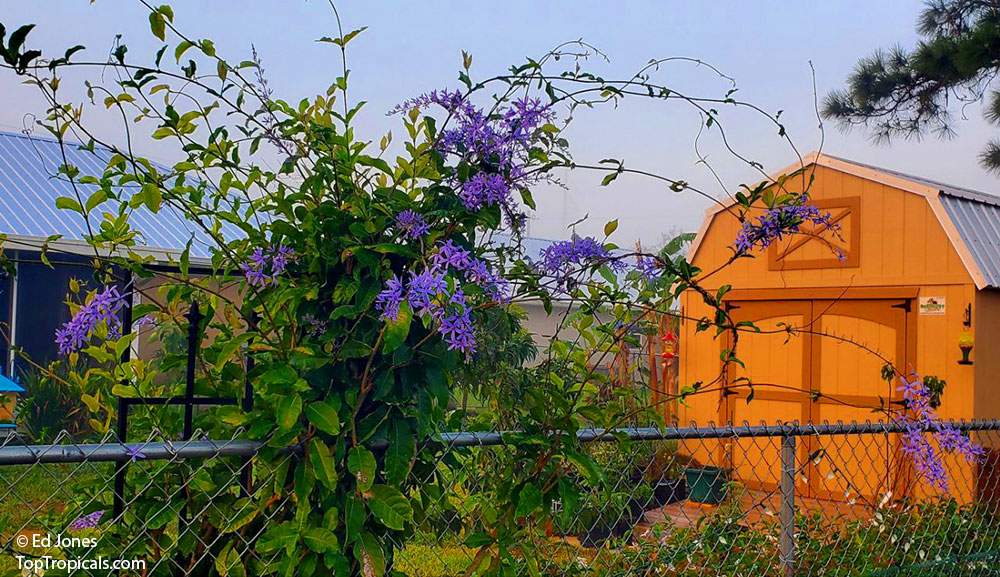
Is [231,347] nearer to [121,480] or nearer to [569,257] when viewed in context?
[121,480]

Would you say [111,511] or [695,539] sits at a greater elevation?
[111,511]

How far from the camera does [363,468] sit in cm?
175

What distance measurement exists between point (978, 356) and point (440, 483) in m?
6.61

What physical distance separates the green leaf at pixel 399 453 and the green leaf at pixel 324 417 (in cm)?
14

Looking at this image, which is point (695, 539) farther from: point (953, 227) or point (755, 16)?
point (953, 227)

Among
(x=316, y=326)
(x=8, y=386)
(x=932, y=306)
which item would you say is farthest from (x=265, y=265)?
(x=932, y=306)

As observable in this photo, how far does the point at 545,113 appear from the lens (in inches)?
77.7

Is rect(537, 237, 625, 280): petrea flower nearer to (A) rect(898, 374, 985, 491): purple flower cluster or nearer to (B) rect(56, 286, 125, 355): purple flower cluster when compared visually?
(B) rect(56, 286, 125, 355): purple flower cluster

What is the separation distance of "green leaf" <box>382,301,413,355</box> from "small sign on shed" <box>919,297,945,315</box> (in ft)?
22.7

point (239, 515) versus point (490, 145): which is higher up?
point (490, 145)

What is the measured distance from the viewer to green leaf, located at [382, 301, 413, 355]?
163 cm

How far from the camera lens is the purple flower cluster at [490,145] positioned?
6.16ft

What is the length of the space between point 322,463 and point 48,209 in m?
10.0

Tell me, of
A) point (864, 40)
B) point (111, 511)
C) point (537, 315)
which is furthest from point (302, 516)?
point (537, 315)
